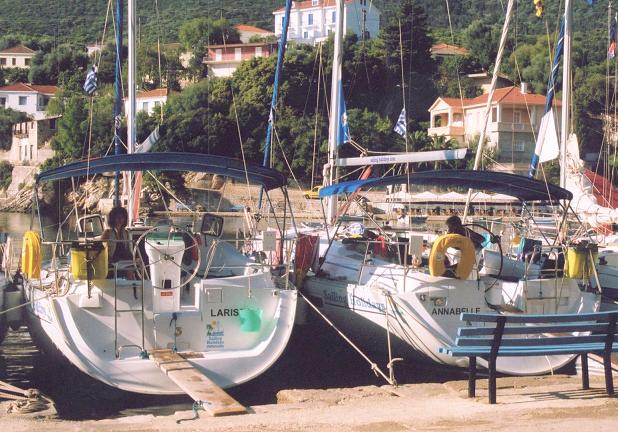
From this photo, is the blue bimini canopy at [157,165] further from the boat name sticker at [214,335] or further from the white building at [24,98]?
the white building at [24,98]

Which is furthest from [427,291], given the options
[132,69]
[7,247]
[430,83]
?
[430,83]

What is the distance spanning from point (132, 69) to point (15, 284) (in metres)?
6.73

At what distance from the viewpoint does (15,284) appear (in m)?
18.0

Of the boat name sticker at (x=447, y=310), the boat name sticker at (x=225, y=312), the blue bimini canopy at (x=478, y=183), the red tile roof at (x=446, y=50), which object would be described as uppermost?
the red tile roof at (x=446, y=50)

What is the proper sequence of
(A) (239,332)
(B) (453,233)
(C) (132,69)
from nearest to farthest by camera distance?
(A) (239,332) → (B) (453,233) → (C) (132,69)

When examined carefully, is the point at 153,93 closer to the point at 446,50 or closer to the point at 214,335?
the point at 446,50

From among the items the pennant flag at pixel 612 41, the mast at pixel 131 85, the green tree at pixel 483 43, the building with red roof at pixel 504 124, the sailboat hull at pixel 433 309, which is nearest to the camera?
the sailboat hull at pixel 433 309

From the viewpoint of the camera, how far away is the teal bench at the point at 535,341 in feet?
34.5

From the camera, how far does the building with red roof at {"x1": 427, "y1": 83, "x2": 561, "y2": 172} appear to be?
80.4 m

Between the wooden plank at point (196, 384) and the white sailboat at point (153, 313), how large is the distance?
7 centimetres

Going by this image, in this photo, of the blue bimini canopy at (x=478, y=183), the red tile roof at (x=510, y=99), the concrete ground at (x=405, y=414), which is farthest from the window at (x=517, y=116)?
the concrete ground at (x=405, y=414)

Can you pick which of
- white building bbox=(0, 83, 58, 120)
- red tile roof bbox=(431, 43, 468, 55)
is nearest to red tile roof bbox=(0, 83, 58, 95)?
white building bbox=(0, 83, 58, 120)

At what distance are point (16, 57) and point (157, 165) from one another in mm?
122860

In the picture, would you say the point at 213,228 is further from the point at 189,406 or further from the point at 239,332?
the point at 189,406
